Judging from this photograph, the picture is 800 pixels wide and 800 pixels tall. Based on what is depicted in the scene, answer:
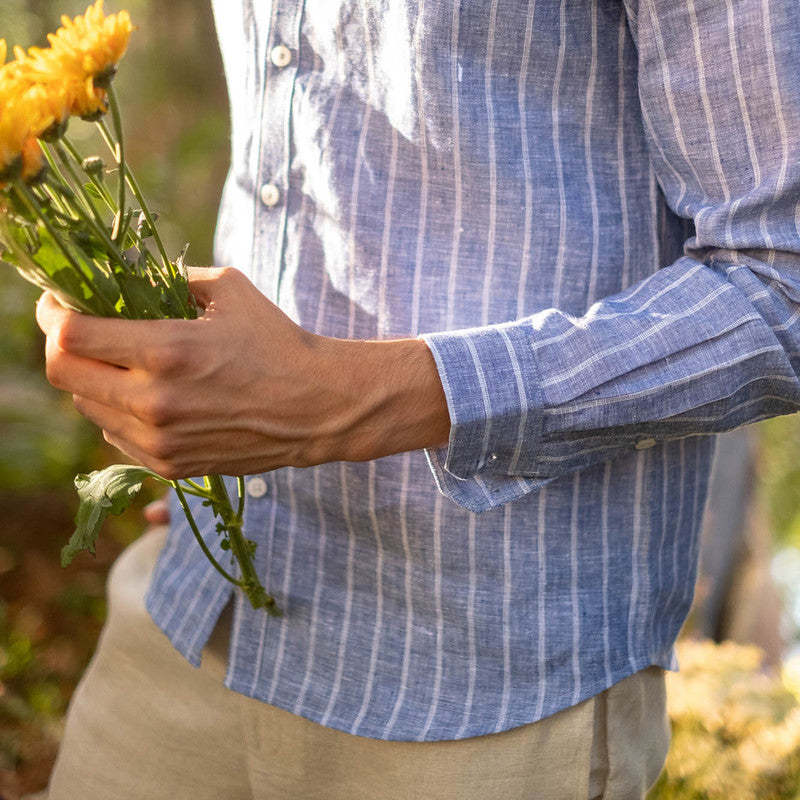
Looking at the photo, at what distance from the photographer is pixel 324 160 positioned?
1.10 metres

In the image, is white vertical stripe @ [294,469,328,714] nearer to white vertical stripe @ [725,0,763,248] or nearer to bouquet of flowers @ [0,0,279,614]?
bouquet of flowers @ [0,0,279,614]

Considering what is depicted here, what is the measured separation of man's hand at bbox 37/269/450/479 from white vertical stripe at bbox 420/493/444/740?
158mm

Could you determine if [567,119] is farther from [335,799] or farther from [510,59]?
[335,799]

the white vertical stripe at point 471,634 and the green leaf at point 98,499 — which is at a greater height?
the green leaf at point 98,499

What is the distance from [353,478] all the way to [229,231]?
47cm

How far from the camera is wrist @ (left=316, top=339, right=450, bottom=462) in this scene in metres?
0.88

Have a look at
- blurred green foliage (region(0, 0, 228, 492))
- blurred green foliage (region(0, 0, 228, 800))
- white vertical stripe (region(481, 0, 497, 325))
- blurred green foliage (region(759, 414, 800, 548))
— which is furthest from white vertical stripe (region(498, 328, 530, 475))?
blurred green foliage (region(759, 414, 800, 548))

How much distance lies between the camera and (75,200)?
0.81 meters

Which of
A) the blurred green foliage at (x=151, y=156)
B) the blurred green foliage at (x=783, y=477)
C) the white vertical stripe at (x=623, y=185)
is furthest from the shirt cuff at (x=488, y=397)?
the blurred green foliage at (x=783, y=477)

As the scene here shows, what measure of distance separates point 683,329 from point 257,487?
0.58 meters

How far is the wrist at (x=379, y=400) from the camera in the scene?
0.88 metres

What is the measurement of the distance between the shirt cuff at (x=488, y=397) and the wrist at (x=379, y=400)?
20 mm

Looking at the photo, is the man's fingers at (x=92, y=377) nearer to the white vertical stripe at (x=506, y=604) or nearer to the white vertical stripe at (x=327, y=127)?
the white vertical stripe at (x=327, y=127)

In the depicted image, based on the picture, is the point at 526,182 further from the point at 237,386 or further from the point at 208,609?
the point at 208,609
